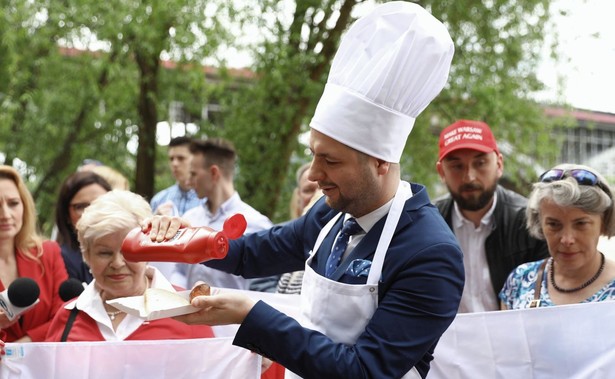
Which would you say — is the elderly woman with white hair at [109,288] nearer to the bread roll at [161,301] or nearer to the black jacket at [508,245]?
the bread roll at [161,301]

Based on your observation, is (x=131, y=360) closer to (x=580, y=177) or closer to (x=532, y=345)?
(x=532, y=345)

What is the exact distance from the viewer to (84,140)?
12258mm

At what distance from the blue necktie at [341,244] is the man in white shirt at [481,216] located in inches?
80.0

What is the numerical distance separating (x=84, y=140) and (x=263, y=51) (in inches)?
122

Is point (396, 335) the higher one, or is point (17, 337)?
point (396, 335)

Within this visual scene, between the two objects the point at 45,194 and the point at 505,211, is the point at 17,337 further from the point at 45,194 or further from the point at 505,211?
the point at 45,194

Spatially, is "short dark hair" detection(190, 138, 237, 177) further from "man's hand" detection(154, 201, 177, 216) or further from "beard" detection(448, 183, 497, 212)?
"beard" detection(448, 183, 497, 212)

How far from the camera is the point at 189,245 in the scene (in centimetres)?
281

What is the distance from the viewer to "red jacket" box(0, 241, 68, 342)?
4266 millimetres

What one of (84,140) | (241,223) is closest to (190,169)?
(241,223)

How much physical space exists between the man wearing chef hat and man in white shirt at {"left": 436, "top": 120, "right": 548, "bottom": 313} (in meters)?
2.00

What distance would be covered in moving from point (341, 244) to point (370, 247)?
188 mm

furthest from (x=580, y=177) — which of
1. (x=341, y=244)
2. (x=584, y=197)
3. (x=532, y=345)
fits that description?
(x=341, y=244)

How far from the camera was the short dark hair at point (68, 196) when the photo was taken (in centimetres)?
564
